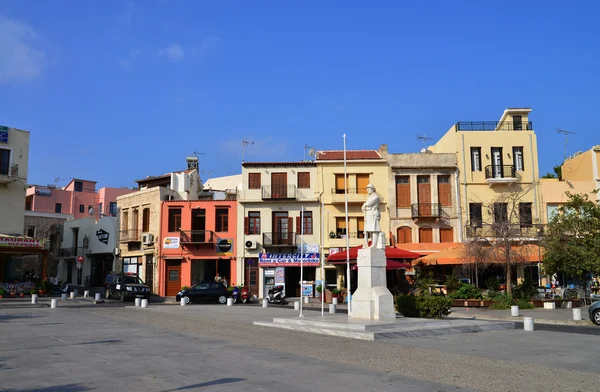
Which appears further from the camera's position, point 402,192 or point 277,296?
point 402,192

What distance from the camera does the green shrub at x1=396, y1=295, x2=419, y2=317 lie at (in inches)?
729

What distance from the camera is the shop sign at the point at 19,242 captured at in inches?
1308

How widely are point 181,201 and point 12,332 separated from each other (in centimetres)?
2518

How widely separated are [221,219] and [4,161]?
15.2 meters

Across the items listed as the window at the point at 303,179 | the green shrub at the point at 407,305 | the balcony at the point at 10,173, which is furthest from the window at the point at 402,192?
the balcony at the point at 10,173

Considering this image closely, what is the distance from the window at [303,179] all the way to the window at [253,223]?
373 cm

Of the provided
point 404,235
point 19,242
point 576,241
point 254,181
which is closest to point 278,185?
point 254,181

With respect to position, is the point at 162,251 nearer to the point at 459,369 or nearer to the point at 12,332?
the point at 12,332

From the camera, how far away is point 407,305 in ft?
61.0

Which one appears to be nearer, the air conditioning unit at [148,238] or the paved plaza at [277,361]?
the paved plaza at [277,361]

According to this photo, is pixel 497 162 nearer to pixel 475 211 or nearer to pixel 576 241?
pixel 475 211

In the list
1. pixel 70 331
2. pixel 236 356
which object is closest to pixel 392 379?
pixel 236 356

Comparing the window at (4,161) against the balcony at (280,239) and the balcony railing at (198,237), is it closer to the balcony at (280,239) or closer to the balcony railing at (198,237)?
the balcony railing at (198,237)

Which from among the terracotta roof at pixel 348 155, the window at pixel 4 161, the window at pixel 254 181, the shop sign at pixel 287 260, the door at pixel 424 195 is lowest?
the shop sign at pixel 287 260
